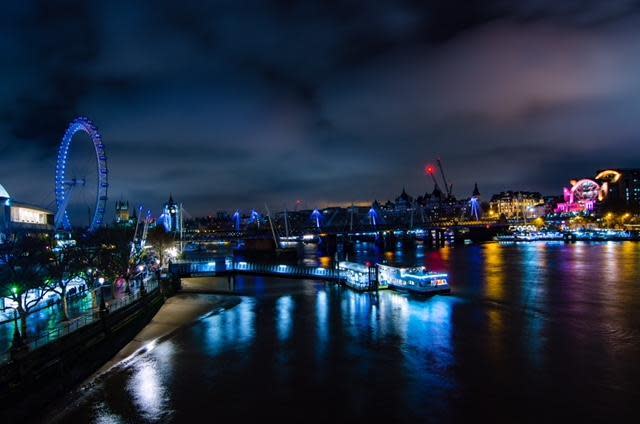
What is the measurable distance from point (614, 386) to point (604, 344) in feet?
19.5

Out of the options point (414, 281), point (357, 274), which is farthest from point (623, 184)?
point (414, 281)

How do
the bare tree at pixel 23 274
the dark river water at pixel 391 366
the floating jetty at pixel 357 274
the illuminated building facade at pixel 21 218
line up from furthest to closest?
the illuminated building facade at pixel 21 218 → the floating jetty at pixel 357 274 → the bare tree at pixel 23 274 → the dark river water at pixel 391 366

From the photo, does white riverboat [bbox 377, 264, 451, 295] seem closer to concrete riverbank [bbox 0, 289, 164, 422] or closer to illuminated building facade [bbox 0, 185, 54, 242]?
concrete riverbank [bbox 0, 289, 164, 422]

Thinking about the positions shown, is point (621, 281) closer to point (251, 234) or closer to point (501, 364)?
point (501, 364)

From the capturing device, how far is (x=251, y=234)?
95375mm

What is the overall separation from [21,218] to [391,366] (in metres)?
43.9

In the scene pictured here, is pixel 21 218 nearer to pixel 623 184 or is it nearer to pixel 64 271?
pixel 64 271

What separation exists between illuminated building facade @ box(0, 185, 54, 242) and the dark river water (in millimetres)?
24325

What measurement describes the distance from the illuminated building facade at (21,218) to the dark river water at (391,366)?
958 inches

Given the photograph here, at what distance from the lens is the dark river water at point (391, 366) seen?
49.3ft

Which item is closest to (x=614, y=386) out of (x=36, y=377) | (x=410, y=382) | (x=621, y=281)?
(x=410, y=382)

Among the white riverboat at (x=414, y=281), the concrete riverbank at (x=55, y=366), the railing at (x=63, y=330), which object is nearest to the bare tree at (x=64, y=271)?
the railing at (x=63, y=330)

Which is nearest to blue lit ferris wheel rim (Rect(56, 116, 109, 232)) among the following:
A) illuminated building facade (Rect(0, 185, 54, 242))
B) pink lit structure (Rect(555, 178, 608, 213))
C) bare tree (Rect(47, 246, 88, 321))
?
illuminated building facade (Rect(0, 185, 54, 242))

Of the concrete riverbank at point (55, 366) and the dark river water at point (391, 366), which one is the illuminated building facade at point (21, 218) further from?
the dark river water at point (391, 366)
